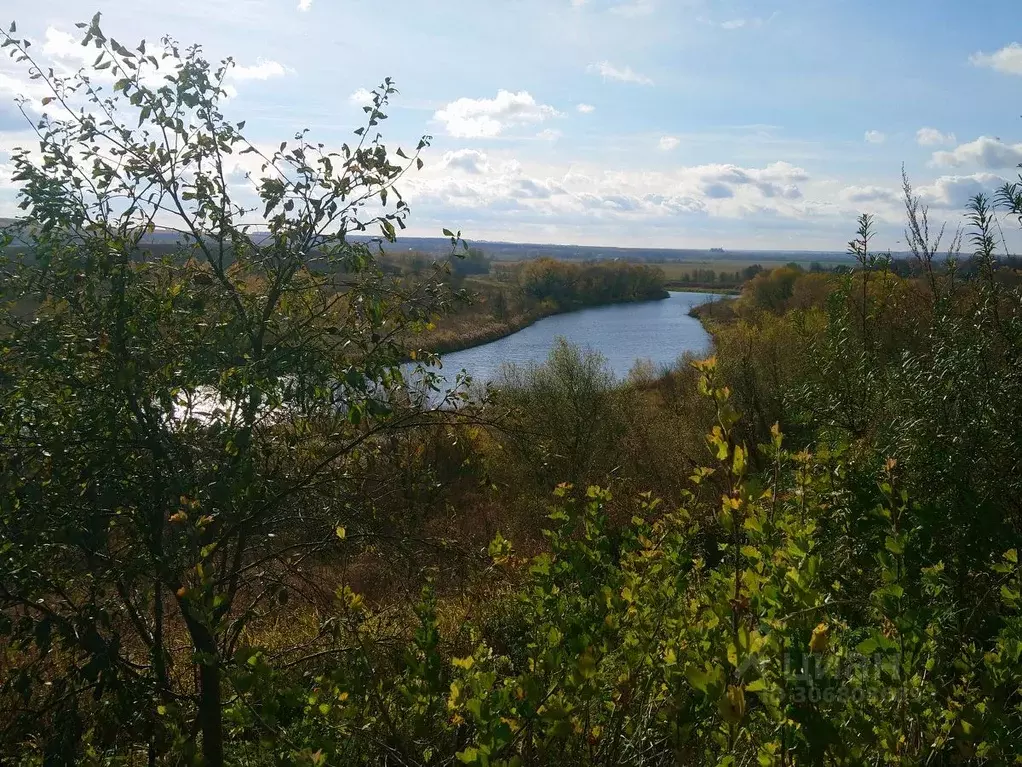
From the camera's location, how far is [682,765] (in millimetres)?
1936

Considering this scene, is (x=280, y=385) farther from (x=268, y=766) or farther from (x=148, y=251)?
(x=268, y=766)

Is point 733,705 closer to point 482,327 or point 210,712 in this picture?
point 210,712

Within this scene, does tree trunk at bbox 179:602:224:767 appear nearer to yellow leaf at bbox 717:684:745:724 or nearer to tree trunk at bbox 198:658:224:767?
tree trunk at bbox 198:658:224:767

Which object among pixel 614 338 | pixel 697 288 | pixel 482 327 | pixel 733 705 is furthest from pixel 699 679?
pixel 697 288

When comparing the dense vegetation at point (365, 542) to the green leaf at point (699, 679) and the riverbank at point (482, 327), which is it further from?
the riverbank at point (482, 327)

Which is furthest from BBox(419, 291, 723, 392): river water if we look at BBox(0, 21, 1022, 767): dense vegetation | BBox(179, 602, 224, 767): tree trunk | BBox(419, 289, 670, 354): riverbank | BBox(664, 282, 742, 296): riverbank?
BBox(179, 602, 224, 767): tree trunk

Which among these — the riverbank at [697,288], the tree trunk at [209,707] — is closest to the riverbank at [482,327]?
the riverbank at [697,288]

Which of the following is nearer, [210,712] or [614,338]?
[210,712]

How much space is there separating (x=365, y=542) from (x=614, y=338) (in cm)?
3611

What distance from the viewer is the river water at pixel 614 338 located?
88.0 feet

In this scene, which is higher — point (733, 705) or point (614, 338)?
point (733, 705)

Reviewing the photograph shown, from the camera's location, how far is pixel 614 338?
3881 cm

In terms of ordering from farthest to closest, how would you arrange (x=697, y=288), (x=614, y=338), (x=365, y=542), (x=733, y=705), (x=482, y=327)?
(x=697, y=288)
(x=614, y=338)
(x=482, y=327)
(x=365, y=542)
(x=733, y=705)

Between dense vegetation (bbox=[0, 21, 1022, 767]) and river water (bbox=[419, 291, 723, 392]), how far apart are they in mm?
16501
